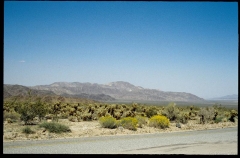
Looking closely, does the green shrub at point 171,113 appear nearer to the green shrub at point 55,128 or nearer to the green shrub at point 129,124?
the green shrub at point 129,124

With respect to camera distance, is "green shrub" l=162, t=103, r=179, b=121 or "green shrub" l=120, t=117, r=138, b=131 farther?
"green shrub" l=162, t=103, r=179, b=121

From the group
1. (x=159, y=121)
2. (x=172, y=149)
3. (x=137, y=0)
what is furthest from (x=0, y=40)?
(x=159, y=121)

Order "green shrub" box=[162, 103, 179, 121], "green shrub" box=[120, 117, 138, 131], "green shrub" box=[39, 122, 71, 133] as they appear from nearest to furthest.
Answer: "green shrub" box=[39, 122, 71, 133] < "green shrub" box=[120, 117, 138, 131] < "green shrub" box=[162, 103, 179, 121]

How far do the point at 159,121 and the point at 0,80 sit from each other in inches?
678

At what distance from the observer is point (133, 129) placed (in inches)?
754

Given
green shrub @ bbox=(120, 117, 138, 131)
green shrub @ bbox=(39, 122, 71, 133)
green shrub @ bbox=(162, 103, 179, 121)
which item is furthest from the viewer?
green shrub @ bbox=(162, 103, 179, 121)

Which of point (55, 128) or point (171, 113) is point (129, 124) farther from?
point (171, 113)

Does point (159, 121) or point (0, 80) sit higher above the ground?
point (0, 80)

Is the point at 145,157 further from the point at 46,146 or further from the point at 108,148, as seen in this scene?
the point at 46,146

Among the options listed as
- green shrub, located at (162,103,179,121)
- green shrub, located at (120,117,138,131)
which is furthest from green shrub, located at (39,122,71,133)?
green shrub, located at (162,103,179,121)

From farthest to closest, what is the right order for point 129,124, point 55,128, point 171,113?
point 171,113, point 129,124, point 55,128

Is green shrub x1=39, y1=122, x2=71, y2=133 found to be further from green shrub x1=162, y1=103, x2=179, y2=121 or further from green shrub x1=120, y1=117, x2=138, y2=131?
A: green shrub x1=162, y1=103, x2=179, y2=121

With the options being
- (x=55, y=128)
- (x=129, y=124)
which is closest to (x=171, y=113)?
(x=129, y=124)

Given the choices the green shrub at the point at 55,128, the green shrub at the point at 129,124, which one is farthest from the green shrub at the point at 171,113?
the green shrub at the point at 55,128
